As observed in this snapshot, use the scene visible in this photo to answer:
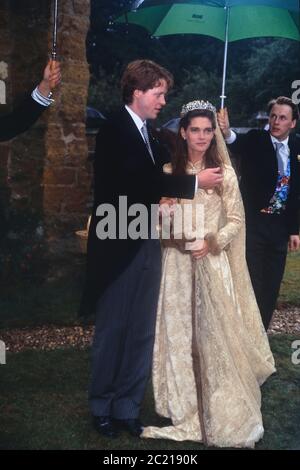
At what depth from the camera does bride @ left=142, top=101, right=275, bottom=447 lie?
3352 millimetres

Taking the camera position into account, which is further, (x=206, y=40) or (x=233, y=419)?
(x=206, y=40)

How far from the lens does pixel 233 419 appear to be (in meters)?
3.34

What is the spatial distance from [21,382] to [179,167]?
6.78ft

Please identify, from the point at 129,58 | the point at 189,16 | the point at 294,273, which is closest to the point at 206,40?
the point at 129,58

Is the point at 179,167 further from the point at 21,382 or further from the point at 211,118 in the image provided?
the point at 21,382

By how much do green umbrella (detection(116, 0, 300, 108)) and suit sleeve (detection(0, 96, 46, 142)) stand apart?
182 centimetres

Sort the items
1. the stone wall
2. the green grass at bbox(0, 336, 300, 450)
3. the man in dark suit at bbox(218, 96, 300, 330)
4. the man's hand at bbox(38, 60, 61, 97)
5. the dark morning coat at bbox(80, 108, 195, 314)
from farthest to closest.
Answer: the stone wall
the man in dark suit at bbox(218, 96, 300, 330)
the green grass at bbox(0, 336, 300, 450)
the man's hand at bbox(38, 60, 61, 97)
the dark morning coat at bbox(80, 108, 195, 314)

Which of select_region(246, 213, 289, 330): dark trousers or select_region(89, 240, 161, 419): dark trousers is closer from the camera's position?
select_region(89, 240, 161, 419): dark trousers

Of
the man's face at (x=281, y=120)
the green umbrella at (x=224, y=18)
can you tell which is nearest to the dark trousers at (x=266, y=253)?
the man's face at (x=281, y=120)

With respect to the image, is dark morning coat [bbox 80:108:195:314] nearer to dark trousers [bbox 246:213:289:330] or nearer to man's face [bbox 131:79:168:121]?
man's face [bbox 131:79:168:121]

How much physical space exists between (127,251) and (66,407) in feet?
4.33

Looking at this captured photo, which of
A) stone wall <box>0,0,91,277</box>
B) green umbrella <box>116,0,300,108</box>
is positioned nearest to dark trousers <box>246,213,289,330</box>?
green umbrella <box>116,0,300,108</box>

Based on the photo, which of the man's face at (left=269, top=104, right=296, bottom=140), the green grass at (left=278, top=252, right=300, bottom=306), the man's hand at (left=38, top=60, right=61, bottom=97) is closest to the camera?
the man's hand at (left=38, top=60, right=61, bottom=97)

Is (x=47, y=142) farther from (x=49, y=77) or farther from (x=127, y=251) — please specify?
(x=127, y=251)
